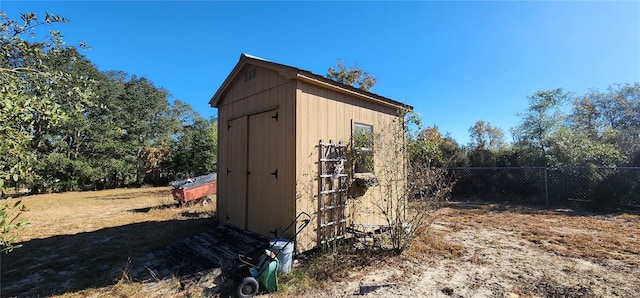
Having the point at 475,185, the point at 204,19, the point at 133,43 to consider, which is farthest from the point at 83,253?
the point at 475,185

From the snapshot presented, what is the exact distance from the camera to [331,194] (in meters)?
4.47

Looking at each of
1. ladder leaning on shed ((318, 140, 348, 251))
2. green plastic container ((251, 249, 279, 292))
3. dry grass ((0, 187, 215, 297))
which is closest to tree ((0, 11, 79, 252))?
dry grass ((0, 187, 215, 297))

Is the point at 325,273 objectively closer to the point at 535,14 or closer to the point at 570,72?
the point at 535,14

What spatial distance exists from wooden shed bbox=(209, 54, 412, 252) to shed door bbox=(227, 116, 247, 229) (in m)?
0.02

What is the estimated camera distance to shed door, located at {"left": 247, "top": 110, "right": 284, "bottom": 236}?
4.35 m

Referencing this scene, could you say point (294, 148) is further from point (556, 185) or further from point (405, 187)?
point (556, 185)

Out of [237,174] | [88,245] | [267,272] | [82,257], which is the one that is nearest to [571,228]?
[267,272]

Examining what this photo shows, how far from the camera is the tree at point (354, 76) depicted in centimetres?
1524

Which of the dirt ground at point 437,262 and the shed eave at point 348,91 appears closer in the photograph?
the dirt ground at point 437,262

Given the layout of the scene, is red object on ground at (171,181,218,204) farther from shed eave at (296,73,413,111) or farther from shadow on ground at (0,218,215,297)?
shed eave at (296,73,413,111)

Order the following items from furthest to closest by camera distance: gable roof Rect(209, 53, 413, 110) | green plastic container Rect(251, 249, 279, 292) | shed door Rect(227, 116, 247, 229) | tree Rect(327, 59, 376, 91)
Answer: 1. tree Rect(327, 59, 376, 91)
2. shed door Rect(227, 116, 247, 229)
3. gable roof Rect(209, 53, 413, 110)
4. green plastic container Rect(251, 249, 279, 292)

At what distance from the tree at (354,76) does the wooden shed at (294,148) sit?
10.1 m

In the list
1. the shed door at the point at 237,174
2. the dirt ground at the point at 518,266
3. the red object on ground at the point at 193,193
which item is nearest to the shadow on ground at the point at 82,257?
the shed door at the point at 237,174

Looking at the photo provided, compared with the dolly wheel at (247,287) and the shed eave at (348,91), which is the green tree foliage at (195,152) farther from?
the dolly wheel at (247,287)
